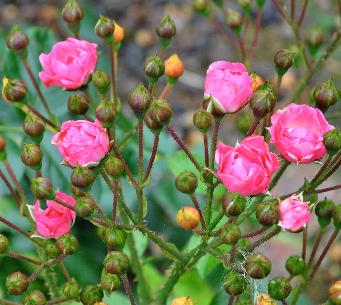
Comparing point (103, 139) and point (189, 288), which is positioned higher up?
point (103, 139)

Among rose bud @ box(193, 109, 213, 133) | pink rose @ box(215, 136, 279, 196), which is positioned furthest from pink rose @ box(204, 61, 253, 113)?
pink rose @ box(215, 136, 279, 196)

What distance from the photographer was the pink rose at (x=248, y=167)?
5.13 feet

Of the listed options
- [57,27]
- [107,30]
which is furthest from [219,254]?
[57,27]

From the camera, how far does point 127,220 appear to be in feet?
6.34

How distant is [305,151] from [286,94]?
8.95 feet

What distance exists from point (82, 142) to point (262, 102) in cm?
40

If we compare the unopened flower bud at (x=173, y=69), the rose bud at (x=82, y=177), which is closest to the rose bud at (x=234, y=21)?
the unopened flower bud at (x=173, y=69)

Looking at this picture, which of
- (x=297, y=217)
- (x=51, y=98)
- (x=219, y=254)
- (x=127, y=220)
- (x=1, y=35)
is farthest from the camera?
(x=1, y=35)

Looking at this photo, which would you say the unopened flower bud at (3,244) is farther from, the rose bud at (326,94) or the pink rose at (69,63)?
Answer: the rose bud at (326,94)

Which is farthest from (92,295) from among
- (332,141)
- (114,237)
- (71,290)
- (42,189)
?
(332,141)

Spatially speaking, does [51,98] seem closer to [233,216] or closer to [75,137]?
[75,137]

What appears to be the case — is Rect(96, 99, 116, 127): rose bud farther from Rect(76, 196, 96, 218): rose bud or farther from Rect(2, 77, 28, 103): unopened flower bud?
Rect(2, 77, 28, 103): unopened flower bud

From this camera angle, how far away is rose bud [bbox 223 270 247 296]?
1.62m

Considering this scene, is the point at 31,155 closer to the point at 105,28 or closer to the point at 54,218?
the point at 54,218
